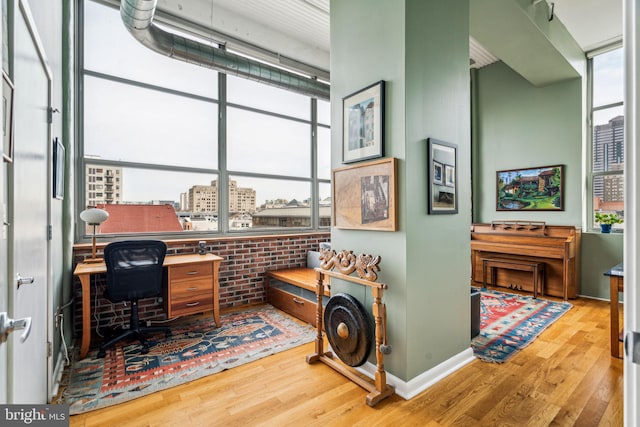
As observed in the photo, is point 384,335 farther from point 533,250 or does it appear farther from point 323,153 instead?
point 323,153

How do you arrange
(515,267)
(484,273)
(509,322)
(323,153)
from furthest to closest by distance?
(323,153) < (484,273) < (515,267) < (509,322)

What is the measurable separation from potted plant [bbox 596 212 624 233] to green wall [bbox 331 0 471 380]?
132 inches

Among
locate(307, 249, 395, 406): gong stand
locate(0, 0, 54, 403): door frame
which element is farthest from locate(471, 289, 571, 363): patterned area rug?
locate(0, 0, 54, 403): door frame

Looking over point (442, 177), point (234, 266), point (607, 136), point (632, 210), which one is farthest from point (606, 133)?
point (234, 266)

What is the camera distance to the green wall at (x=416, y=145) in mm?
2096

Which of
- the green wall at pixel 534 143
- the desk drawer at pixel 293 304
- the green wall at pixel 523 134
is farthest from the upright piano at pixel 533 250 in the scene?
the desk drawer at pixel 293 304

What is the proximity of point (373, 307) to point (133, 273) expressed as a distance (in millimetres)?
2197

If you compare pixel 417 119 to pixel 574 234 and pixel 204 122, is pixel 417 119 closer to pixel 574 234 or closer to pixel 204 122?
pixel 204 122

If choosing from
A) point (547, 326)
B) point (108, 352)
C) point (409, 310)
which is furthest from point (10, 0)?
point (547, 326)

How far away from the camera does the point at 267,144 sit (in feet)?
15.5

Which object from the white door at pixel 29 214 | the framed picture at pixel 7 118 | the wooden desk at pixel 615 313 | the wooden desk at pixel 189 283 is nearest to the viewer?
the framed picture at pixel 7 118

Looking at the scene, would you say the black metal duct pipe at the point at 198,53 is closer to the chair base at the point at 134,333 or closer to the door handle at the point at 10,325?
the chair base at the point at 134,333

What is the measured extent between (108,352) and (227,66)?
3.34 metres

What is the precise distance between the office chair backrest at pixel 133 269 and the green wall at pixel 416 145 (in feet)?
5.74
